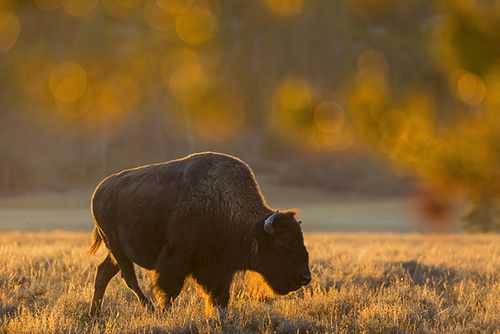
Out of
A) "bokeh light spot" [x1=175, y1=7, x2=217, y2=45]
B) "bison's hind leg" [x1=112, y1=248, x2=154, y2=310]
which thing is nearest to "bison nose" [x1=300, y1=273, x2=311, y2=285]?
"bison's hind leg" [x1=112, y1=248, x2=154, y2=310]

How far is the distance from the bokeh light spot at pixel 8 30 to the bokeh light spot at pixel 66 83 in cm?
675

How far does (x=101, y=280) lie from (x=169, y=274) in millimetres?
1244

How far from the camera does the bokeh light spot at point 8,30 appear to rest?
246ft

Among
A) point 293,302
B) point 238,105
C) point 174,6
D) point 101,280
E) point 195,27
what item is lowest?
point 293,302

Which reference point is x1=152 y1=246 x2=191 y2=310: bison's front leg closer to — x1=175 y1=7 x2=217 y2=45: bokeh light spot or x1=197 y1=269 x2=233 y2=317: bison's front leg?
x1=197 y1=269 x2=233 y2=317: bison's front leg

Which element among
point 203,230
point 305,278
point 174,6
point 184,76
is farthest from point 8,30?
point 305,278

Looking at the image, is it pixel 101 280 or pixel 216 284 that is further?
pixel 101 280

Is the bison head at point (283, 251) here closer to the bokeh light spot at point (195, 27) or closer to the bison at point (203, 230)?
the bison at point (203, 230)

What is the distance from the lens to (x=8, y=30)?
3137 inches

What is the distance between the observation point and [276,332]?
688 cm

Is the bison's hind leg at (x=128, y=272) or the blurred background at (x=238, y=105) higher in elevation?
the blurred background at (x=238, y=105)

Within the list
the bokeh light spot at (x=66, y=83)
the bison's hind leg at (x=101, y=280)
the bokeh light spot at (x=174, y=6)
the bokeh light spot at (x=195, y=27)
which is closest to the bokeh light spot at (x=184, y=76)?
the bokeh light spot at (x=195, y=27)

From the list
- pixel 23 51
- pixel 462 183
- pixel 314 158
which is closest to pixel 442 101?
pixel 314 158

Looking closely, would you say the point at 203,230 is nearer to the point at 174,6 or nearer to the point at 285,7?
the point at 174,6
